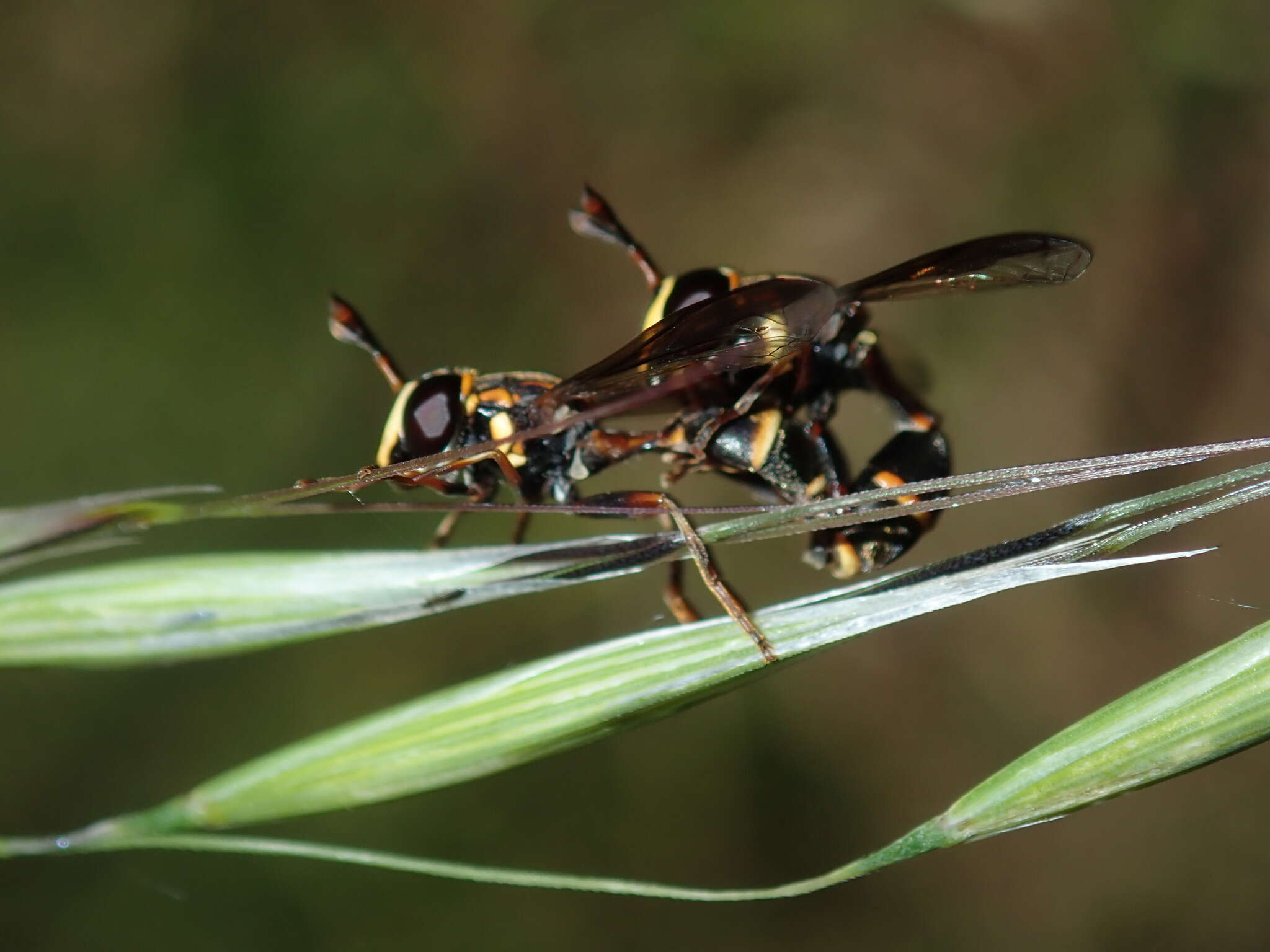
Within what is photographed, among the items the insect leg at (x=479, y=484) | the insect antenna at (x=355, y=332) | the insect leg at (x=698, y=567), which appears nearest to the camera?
the insect leg at (x=698, y=567)

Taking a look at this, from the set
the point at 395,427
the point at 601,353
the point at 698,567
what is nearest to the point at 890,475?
the point at 698,567

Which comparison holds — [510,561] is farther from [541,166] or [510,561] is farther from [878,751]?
[541,166]

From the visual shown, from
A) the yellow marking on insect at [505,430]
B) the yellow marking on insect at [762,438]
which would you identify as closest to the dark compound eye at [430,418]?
the yellow marking on insect at [505,430]

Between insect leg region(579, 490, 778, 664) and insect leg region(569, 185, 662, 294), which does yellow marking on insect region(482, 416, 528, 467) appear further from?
insect leg region(569, 185, 662, 294)

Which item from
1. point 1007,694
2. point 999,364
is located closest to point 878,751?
point 1007,694

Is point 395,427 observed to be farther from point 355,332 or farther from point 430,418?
point 355,332

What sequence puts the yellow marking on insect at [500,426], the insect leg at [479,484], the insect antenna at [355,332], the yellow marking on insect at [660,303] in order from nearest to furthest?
the insect leg at [479,484], the yellow marking on insect at [660,303], the yellow marking on insect at [500,426], the insect antenna at [355,332]

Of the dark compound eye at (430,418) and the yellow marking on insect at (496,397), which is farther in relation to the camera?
the yellow marking on insect at (496,397)

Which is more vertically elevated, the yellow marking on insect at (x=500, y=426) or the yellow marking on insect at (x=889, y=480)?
the yellow marking on insect at (x=500, y=426)

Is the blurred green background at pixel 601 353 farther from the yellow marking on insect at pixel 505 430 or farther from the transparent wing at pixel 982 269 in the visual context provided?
the transparent wing at pixel 982 269
